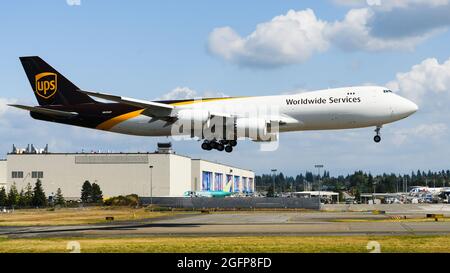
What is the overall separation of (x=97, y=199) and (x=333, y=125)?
12435 centimetres

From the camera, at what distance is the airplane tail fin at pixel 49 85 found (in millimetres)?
64438

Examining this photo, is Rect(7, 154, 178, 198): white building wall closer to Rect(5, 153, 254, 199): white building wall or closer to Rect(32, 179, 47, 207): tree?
Rect(5, 153, 254, 199): white building wall

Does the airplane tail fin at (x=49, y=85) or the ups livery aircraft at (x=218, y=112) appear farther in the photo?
the airplane tail fin at (x=49, y=85)

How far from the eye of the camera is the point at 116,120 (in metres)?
62.2

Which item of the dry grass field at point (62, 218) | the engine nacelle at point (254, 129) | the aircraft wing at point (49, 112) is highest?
the aircraft wing at point (49, 112)

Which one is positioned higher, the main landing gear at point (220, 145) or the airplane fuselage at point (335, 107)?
the airplane fuselage at point (335, 107)

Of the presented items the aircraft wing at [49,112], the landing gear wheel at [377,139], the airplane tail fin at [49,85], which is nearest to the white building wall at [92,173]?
the airplane tail fin at [49,85]

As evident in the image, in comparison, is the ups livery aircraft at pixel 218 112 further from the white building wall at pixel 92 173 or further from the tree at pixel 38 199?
the white building wall at pixel 92 173

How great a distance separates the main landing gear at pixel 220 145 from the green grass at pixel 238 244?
56.7 feet

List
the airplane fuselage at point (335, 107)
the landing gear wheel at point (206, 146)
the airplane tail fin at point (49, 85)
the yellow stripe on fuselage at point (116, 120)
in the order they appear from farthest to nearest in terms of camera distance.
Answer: the airplane tail fin at point (49, 85) → the yellow stripe on fuselage at point (116, 120) → the landing gear wheel at point (206, 146) → the airplane fuselage at point (335, 107)

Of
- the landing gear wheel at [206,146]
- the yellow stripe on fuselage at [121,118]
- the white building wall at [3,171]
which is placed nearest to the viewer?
the yellow stripe on fuselage at [121,118]

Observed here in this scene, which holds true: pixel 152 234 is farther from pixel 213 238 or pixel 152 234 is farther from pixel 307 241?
pixel 307 241

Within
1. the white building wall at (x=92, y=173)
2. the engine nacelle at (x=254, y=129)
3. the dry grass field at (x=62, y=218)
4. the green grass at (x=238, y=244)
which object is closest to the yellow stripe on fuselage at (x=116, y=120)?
the engine nacelle at (x=254, y=129)

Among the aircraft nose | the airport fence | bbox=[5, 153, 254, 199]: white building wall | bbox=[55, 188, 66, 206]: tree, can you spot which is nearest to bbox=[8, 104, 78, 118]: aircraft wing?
the aircraft nose
